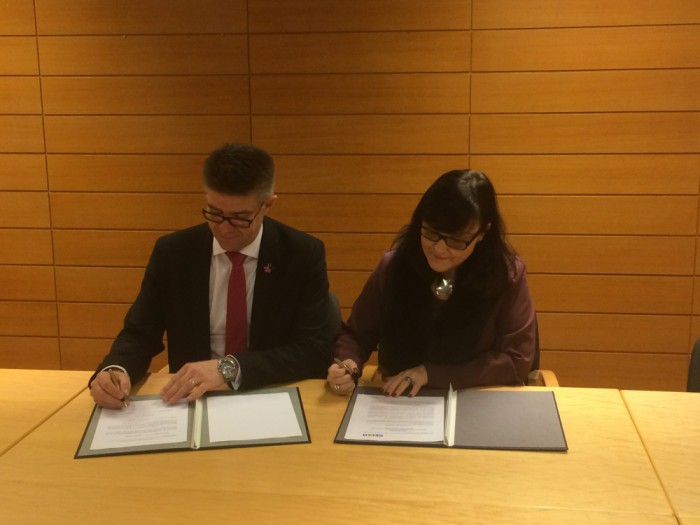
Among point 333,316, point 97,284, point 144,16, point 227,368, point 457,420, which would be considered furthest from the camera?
point 97,284

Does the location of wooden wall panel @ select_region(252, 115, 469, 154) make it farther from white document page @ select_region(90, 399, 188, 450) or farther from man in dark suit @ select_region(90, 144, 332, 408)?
white document page @ select_region(90, 399, 188, 450)

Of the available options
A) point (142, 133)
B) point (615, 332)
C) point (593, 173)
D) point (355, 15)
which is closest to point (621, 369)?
point (615, 332)

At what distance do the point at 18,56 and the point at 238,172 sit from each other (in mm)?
2848

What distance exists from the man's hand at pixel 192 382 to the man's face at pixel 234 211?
437mm

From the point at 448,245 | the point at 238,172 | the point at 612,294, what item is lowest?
the point at 612,294

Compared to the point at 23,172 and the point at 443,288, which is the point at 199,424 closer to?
the point at 443,288

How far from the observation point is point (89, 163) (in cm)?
421

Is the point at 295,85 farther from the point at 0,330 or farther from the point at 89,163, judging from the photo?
the point at 0,330

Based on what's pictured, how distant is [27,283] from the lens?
14.4 ft

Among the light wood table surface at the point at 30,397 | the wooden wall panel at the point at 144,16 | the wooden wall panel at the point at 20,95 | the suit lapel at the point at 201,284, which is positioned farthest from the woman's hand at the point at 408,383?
the wooden wall panel at the point at 20,95

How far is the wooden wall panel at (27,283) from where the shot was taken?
14.4 ft

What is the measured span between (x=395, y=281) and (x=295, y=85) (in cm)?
213

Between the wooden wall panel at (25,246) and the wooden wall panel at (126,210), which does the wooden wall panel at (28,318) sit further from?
the wooden wall panel at (126,210)

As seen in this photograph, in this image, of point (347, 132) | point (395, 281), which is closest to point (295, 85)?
point (347, 132)
